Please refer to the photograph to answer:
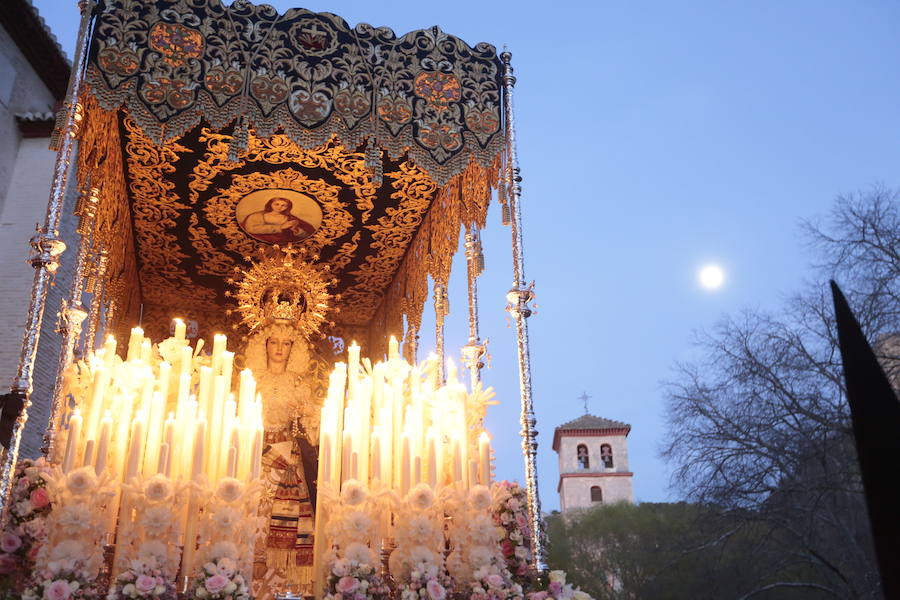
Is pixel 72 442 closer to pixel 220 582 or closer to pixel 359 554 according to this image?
pixel 220 582

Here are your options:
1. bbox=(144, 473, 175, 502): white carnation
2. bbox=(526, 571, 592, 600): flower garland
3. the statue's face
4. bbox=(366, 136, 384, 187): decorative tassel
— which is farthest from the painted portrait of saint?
bbox=(526, 571, 592, 600): flower garland

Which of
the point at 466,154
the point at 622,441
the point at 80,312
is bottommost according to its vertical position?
the point at 80,312

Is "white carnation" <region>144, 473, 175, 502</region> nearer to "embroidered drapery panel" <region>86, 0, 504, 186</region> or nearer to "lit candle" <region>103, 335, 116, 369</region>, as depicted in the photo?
"lit candle" <region>103, 335, 116, 369</region>

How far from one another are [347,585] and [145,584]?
1.24 metres

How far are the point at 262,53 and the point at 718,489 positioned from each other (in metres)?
15.2

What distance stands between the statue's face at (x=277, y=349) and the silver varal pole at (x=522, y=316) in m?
3.39

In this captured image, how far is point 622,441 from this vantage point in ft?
171

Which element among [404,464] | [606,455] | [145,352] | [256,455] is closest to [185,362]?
[145,352]

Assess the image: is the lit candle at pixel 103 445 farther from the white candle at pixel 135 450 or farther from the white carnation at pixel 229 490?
the white carnation at pixel 229 490

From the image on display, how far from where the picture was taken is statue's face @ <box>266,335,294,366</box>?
8891 mm

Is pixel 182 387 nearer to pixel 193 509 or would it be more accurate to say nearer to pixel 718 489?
pixel 193 509

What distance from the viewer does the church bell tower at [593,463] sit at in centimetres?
5059

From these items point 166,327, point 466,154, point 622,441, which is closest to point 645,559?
point 622,441

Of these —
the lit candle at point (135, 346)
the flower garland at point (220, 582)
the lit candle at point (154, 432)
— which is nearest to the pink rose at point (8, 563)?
the lit candle at point (154, 432)
